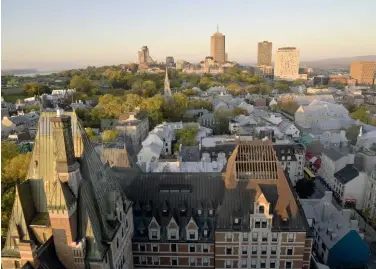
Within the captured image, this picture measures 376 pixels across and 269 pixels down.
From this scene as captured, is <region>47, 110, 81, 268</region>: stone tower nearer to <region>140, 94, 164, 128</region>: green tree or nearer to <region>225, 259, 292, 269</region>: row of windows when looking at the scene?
<region>225, 259, 292, 269</region>: row of windows

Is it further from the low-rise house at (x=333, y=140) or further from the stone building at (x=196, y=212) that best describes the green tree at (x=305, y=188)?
the stone building at (x=196, y=212)

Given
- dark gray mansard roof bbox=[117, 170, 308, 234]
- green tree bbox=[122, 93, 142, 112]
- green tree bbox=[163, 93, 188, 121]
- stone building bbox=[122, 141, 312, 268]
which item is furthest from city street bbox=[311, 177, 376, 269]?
green tree bbox=[122, 93, 142, 112]

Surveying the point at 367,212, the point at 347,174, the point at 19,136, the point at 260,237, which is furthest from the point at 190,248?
the point at 19,136

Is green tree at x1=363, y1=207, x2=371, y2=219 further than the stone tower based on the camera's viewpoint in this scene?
Yes

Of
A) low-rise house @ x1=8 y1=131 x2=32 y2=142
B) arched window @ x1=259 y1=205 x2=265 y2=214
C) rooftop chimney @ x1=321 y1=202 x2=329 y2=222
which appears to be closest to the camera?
arched window @ x1=259 y1=205 x2=265 y2=214

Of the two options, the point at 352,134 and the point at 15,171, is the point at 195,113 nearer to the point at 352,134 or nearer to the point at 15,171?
the point at 352,134

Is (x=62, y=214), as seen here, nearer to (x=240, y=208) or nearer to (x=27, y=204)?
(x=27, y=204)

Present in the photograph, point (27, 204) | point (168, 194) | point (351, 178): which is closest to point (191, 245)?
point (168, 194)

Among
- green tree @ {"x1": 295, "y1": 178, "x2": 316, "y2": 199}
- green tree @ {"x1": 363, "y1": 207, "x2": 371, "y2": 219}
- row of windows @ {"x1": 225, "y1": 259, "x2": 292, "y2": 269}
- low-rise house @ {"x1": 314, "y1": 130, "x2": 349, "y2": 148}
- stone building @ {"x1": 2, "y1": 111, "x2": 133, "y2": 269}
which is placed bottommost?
green tree @ {"x1": 363, "y1": 207, "x2": 371, "y2": 219}

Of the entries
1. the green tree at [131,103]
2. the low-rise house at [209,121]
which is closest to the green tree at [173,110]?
the green tree at [131,103]
